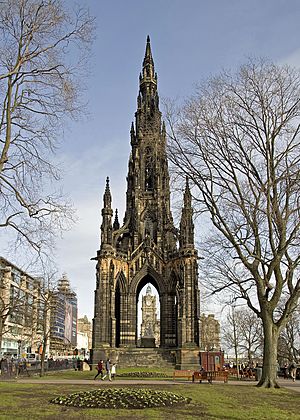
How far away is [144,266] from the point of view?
5131 cm

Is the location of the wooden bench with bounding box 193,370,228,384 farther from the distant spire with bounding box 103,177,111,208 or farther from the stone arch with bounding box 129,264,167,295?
the distant spire with bounding box 103,177,111,208

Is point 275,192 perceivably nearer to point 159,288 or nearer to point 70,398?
point 70,398

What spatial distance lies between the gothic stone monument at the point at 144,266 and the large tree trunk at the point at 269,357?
63.8 feet

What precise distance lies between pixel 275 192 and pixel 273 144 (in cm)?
242

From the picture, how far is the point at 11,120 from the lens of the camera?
586 inches

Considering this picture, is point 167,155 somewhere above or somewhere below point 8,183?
above

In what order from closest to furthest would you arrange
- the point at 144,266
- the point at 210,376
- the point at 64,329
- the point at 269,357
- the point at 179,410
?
the point at 179,410 < the point at 269,357 < the point at 210,376 < the point at 144,266 < the point at 64,329

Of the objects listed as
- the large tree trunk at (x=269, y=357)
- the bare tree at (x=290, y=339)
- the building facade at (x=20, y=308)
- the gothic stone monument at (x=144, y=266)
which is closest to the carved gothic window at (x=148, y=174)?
the gothic stone monument at (x=144, y=266)

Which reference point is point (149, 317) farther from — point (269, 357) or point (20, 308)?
point (269, 357)

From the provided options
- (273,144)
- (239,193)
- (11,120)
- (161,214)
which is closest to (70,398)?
(11,120)

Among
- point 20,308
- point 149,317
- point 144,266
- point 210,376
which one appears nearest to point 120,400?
point 210,376

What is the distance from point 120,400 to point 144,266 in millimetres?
36103

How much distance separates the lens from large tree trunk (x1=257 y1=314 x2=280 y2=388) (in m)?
24.0

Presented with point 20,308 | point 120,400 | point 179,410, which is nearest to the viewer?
point 179,410
